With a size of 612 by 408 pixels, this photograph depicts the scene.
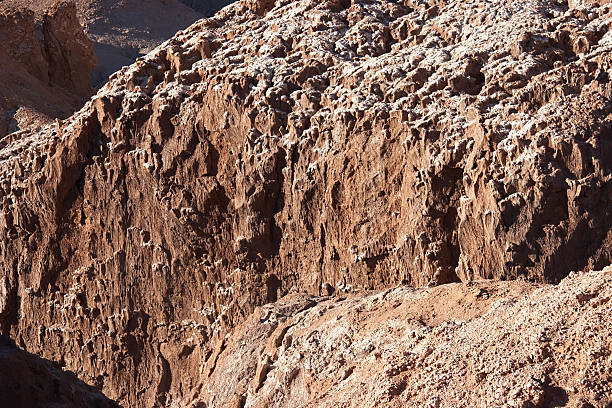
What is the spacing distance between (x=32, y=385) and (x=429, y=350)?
4.49 meters

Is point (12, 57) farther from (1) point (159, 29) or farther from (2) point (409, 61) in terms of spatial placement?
(1) point (159, 29)

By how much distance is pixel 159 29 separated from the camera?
53281 millimetres

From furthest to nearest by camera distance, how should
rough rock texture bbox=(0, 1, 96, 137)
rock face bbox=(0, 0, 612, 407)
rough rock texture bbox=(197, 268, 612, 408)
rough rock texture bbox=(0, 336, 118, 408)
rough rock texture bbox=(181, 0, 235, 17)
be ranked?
rough rock texture bbox=(181, 0, 235, 17), rough rock texture bbox=(0, 1, 96, 137), rock face bbox=(0, 0, 612, 407), rough rock texture bbox=(0, 336, 118, 408), rough rock texture bbox=(197, 268, 612, 408)

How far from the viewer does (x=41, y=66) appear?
1181 inches

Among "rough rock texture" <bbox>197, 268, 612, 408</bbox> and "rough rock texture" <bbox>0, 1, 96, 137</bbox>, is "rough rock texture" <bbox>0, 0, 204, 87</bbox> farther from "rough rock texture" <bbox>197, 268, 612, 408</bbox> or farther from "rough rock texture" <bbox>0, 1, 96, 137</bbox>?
"rough rock texture" <bbox>197, 268, 612, 408</bbox>

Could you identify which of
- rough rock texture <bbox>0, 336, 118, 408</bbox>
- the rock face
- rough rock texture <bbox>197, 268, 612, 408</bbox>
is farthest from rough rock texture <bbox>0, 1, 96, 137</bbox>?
rough rock texture <bbox>0, 336, 118, 408</bbox>

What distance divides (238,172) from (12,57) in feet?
39.8

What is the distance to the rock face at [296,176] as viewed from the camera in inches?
663

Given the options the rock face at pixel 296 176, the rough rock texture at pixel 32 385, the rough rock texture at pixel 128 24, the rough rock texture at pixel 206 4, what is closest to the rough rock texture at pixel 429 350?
the rock face at pixel 296 176

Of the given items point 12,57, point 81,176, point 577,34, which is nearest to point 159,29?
point 12,57

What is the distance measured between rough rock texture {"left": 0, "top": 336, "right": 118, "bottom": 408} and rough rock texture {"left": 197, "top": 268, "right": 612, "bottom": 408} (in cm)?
264

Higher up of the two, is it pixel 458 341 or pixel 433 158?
pixel 433 158

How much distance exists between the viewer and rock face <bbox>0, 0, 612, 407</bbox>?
55.2 ft

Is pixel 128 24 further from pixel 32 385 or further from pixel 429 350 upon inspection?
pixel 429 350
